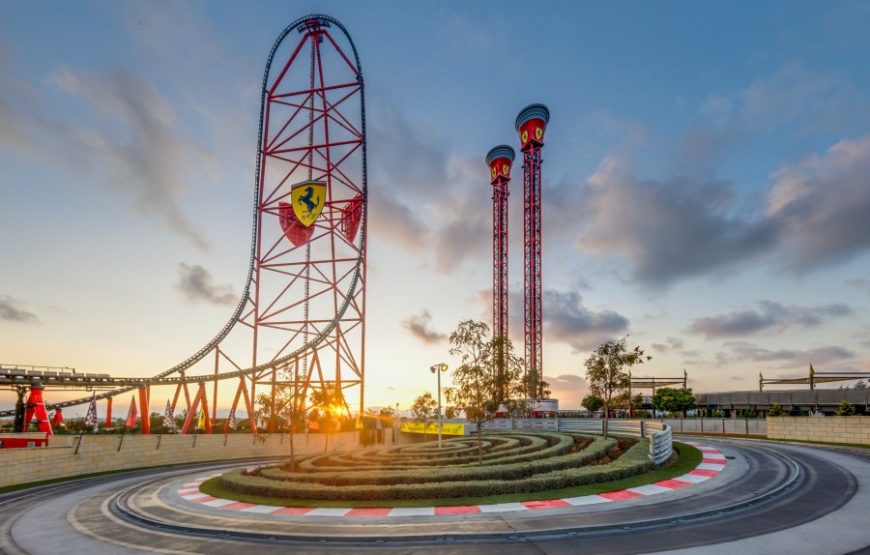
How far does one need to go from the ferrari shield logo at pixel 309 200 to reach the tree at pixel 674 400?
6480 centimetres

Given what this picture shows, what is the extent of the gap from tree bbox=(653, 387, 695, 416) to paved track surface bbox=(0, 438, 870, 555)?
226 ft

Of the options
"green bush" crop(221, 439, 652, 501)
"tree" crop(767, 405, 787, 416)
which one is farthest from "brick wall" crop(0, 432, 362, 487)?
"tree" crop(767, 405, 787, 416)

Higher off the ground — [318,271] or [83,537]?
[318,271]

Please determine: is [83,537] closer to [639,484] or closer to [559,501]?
[559,501]

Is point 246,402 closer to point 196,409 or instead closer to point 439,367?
point 196,409

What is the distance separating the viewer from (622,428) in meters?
30.7

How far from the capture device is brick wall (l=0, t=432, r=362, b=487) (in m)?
26.6

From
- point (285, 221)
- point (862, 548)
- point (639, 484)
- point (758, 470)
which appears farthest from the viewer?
point (285, 221)

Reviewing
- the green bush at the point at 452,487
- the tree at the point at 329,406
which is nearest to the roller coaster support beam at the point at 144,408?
the tree at the point at 329,406

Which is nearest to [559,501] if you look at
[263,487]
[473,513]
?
[473,513]

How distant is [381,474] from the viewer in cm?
1884

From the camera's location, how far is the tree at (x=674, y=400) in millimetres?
82119

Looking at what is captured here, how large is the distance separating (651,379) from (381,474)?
287 feet

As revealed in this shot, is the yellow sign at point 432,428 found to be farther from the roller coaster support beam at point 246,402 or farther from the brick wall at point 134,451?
the roller coaster support beam at point 246,402
